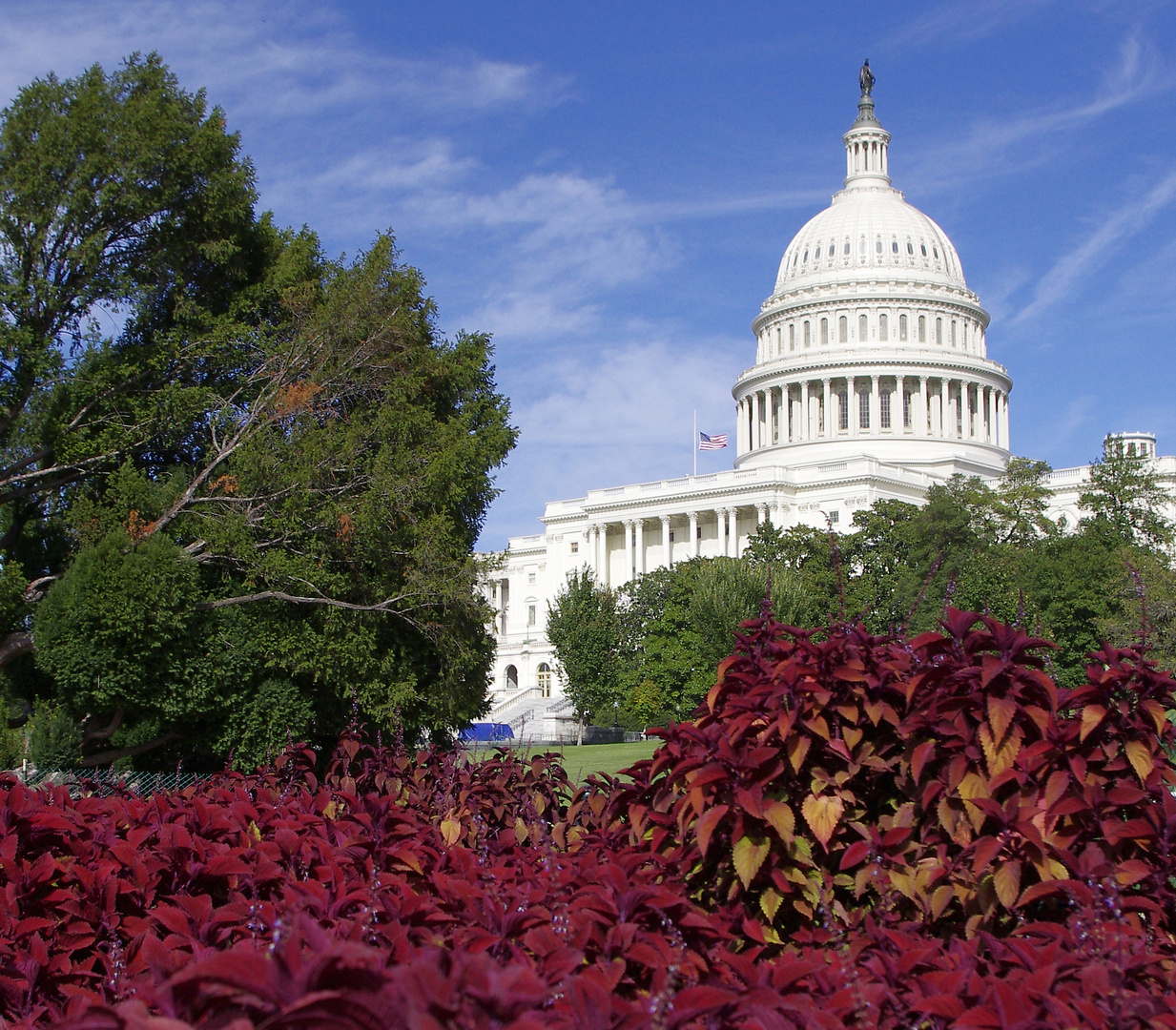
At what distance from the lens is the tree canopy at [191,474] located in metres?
21.7

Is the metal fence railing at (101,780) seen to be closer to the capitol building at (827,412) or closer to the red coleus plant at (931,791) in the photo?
the red coleus plant at (931,791)

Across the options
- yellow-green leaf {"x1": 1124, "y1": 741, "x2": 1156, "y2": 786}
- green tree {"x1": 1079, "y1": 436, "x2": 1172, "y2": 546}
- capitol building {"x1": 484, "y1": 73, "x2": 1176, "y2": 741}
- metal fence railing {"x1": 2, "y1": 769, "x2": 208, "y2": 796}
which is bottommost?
metal fence railing {"x1": 2, "y1": 769, "x2": 208, "y2": 796}

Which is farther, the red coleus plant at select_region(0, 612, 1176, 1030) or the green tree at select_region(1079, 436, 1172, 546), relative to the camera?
the green tree at select_region(1079, 436, 1172, 546)

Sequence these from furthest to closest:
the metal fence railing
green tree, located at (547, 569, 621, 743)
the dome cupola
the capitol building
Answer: the dome cupola
the capitol building
green tree, located at (547, 569, 621, 743)
the metal fence railing

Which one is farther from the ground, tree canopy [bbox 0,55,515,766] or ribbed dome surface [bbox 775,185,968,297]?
ribbed dome surface [bbox 775,185,968,297]

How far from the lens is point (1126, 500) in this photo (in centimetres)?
6203

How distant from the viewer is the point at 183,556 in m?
21.7

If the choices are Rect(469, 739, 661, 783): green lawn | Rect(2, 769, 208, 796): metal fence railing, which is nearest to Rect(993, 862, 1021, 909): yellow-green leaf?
Rect(2, 769, 208, 796): metal fence railing

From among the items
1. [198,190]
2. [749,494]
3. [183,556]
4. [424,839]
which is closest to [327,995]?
[424,839]

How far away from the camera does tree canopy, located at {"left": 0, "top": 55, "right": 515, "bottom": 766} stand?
21.7m

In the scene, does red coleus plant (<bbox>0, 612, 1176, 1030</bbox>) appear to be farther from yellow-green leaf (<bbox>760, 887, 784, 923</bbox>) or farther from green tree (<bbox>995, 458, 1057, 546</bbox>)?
green tree (<bbox>995, 458, 1057, 546</bbox>)

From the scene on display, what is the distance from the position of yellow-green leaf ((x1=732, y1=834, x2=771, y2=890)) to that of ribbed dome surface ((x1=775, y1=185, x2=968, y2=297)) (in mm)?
109430

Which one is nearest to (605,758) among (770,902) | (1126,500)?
Result: (1126,500)

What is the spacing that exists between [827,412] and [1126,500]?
4728 cm
